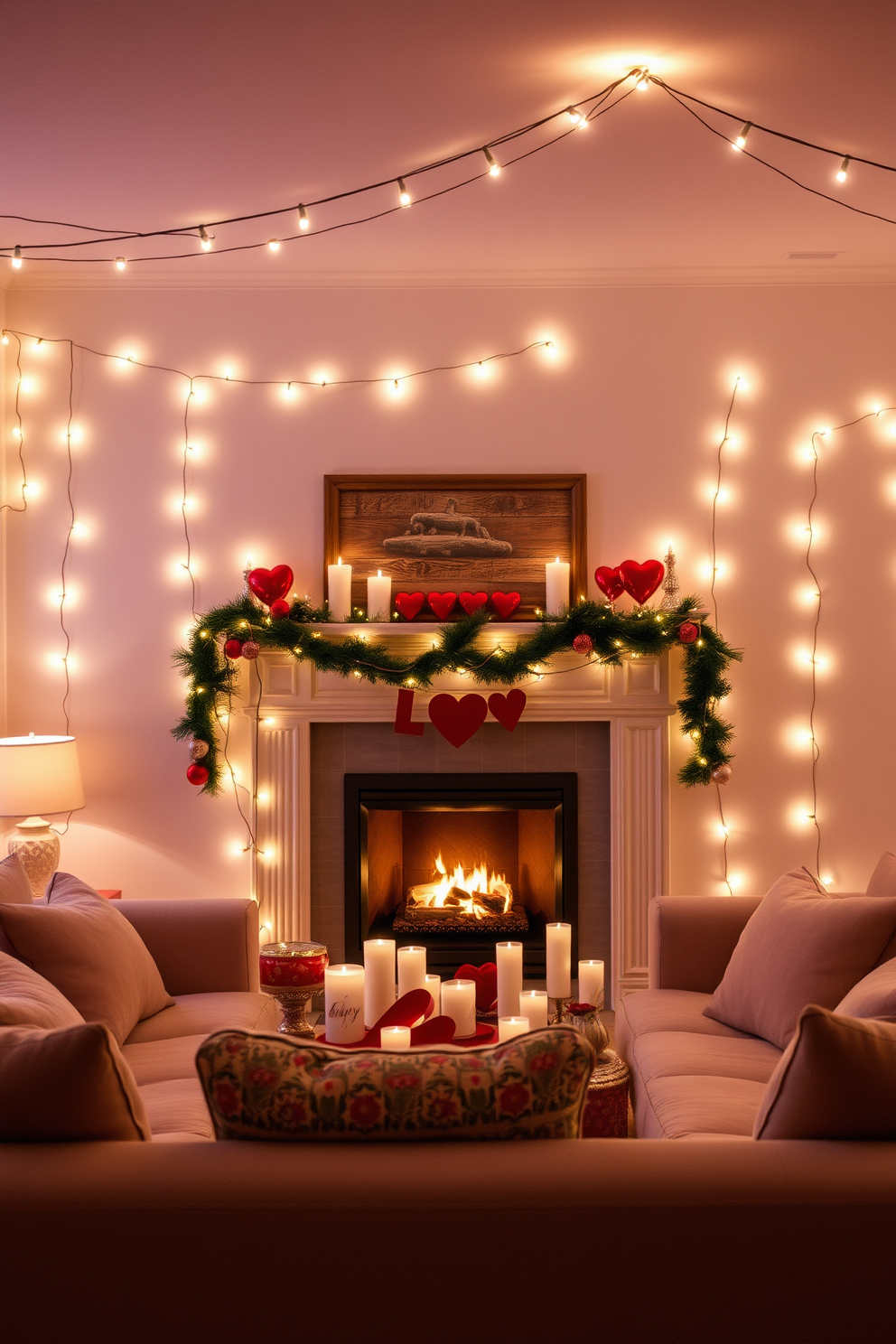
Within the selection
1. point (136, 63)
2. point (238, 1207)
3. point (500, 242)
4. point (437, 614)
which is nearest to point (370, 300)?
point (500, 242)

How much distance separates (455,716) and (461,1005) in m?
1.59

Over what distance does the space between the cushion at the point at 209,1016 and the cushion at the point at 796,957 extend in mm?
Answer: 1181

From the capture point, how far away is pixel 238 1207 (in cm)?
120

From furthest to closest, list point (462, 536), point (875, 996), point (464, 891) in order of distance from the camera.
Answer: point (464, 891), point (462, 536), point (875, 996)

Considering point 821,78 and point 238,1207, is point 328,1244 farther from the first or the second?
point 821,78

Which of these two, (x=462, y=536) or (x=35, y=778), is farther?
(x=462, y=536)

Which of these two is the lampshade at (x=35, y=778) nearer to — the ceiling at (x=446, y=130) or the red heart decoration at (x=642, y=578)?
the ceiling at (x=446, y=130)

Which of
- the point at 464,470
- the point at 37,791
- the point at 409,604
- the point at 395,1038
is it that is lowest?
the point at 395,1038

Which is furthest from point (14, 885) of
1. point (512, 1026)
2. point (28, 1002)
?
point (512, 1026)

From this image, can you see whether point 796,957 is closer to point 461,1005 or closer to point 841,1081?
point 461,1005

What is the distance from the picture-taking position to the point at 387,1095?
130 cm

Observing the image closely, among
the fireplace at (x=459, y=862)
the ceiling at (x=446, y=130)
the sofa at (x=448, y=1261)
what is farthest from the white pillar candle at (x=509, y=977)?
the ceiling at (x=446, y=130)

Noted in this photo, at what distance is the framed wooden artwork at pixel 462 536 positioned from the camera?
13.2 feet

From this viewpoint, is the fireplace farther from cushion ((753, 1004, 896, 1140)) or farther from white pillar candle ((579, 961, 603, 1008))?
cushion ((753, 1004, 896, 1140))
